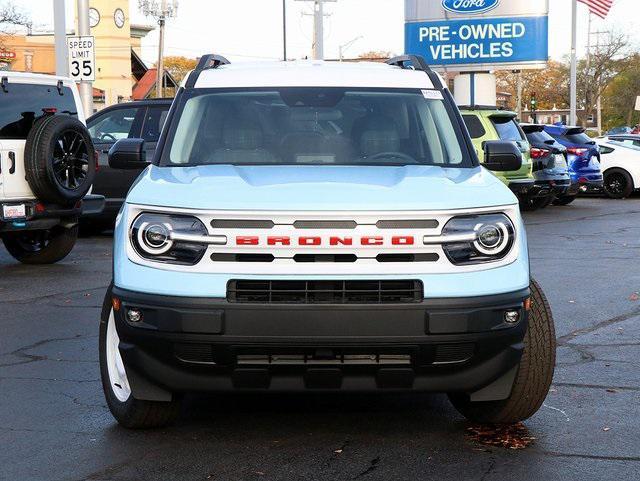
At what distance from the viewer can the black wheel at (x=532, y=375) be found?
5.25m

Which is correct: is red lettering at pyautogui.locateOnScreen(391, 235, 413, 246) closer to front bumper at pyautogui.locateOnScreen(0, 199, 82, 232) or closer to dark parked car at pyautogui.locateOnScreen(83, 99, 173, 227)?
front bumper at pyautogui.locateOnScreen(0, 199, 82, 232)

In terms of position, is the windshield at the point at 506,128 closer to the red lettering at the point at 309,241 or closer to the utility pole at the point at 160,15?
the red lettering at the point at 309,241

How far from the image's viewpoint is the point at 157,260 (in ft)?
15.9

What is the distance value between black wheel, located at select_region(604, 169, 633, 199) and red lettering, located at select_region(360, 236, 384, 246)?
22248 mm

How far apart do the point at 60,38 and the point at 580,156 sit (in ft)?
36.2

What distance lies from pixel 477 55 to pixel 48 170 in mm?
22668

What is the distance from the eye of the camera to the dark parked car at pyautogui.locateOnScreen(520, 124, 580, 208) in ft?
70.0

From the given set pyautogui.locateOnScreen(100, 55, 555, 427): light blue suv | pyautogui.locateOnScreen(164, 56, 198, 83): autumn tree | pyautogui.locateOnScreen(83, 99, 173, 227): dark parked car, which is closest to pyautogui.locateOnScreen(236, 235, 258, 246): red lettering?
pyautogui.locateOnScreen(100, 55, 555, 427): light blue suv

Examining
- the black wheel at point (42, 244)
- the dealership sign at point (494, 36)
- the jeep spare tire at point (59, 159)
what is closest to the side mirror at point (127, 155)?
the jeep spare tire at point (59, 159)

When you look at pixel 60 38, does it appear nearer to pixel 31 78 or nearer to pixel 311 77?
pixel 31 78

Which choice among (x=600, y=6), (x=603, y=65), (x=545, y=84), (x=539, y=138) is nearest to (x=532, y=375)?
(x=539, y=138)

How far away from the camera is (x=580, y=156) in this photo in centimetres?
2403

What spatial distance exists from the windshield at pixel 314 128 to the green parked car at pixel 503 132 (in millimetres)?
12929

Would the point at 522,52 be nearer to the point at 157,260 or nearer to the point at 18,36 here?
the point at 157,260
